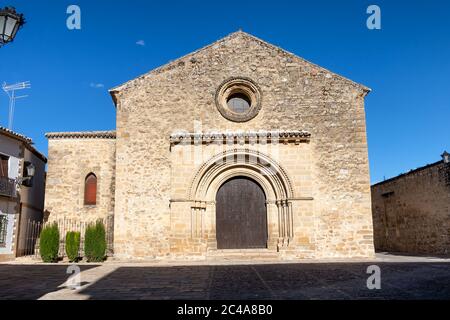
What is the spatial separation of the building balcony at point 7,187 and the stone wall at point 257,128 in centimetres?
466

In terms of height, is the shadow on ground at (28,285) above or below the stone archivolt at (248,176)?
below

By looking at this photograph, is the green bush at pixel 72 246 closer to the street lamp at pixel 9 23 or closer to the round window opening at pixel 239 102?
the round window opening at pixel 239 102

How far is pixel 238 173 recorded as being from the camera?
523 inches

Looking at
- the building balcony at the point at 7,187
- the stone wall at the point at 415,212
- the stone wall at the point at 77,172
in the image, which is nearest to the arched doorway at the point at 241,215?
the stone wall at the point at 77,172

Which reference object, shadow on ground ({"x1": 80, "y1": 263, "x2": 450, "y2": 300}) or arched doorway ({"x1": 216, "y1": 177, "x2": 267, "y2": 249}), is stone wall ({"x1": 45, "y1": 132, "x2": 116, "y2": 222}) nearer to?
arched doorway ({"x1": 216, "y1": 177, "x2": 267, "y2": 249})

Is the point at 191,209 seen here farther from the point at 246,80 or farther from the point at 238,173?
the point at 246,80

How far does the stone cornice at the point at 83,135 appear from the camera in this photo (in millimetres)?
15266

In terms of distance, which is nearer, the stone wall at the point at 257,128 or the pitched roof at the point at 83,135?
the stone wall at the point at 257,128

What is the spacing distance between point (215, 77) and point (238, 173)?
329cm

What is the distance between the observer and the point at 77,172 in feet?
49.7

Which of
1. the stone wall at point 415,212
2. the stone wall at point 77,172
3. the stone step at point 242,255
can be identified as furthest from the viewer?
the stone wall at point 415,212

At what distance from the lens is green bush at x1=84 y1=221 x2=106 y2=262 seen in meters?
13.1

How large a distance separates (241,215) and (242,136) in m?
2.55
